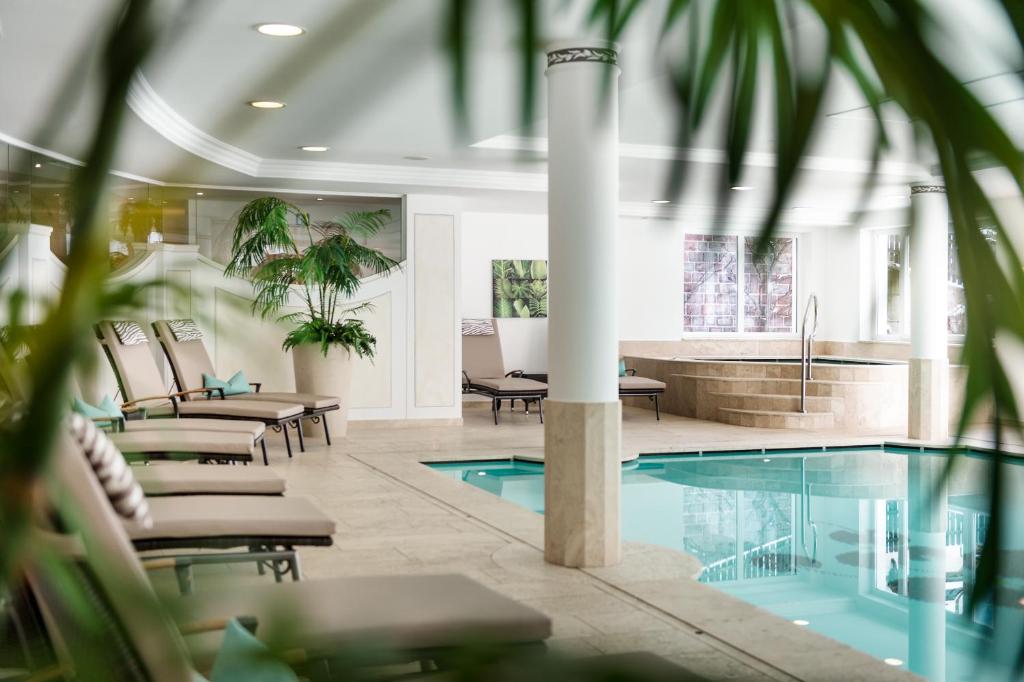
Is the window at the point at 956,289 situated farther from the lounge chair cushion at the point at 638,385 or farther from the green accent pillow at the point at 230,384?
the lounge chair cushion at the point at 638,385

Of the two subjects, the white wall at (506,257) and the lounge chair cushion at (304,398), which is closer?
the lounge chair cushion at (304,398)

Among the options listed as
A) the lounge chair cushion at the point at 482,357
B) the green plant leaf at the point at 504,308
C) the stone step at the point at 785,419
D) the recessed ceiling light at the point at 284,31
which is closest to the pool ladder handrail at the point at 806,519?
the stone step at the point at 785,419

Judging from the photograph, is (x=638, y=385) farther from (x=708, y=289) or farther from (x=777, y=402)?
(x=708, y=289)

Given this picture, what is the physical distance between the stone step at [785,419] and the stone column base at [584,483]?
279 inches

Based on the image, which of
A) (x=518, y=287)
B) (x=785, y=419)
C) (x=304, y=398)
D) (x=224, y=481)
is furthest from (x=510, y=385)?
(x=224, y=481)

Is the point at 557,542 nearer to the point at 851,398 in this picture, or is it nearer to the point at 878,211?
the point at 878,211

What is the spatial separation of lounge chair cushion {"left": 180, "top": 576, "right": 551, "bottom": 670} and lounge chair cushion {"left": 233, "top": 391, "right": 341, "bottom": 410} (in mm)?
5894

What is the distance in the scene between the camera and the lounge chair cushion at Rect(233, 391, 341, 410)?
855 centimetres

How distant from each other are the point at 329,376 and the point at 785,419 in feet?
16.4

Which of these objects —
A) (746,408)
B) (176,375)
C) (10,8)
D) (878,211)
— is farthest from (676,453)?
(878,211)

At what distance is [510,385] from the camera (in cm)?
1160

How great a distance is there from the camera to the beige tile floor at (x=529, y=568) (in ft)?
11.9

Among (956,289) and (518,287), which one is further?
(518,287)

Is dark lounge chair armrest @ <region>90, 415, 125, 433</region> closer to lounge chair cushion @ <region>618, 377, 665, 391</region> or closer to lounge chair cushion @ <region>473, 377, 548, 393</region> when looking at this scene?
lounge chair cushion @ <region>473, 377, 548, 393</region>
